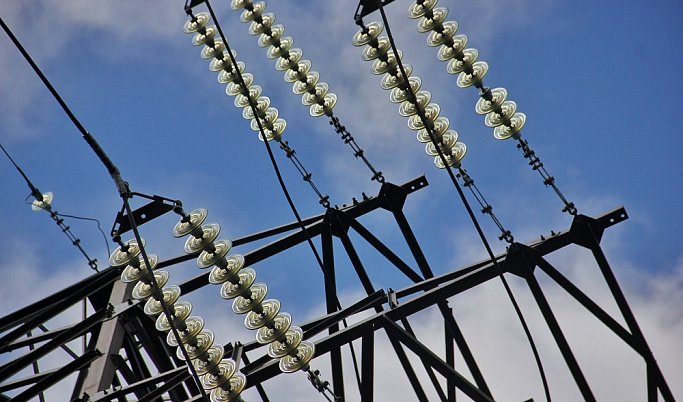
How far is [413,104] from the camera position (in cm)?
891

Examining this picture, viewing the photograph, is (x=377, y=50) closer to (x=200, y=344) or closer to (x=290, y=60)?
(x=290, y=60)

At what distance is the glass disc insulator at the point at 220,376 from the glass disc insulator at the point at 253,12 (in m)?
3.80

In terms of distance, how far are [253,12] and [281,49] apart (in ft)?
1.68

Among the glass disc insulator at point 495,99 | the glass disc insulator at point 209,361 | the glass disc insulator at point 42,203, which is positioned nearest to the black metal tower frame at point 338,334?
the glass disc insulator at point 209,361

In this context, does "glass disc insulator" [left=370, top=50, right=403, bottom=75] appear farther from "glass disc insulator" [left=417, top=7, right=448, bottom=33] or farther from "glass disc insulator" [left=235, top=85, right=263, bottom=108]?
"glass disc insulator" [left=235, top=85, right=263, bottom=108]

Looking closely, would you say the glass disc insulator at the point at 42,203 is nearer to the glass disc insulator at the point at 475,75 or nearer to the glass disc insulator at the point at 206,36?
the glass disc insulator at the point at 206,36

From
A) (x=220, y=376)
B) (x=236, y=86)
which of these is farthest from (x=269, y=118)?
(x=220, y=376)

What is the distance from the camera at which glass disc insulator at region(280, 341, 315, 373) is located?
28.1ft

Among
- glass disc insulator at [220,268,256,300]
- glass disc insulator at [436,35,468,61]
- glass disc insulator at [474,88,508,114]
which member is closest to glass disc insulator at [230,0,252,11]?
glass disc insulator at [436,35,468,61]

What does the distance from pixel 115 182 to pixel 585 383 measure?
188 inches

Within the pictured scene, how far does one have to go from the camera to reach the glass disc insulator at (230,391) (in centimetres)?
841

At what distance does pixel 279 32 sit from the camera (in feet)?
32.0

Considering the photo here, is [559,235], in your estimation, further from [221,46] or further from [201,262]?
[221,46]

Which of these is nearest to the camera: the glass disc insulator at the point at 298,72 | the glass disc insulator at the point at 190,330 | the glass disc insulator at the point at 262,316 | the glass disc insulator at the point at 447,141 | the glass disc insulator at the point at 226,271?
the glass disc insulator at the point at 226,271
